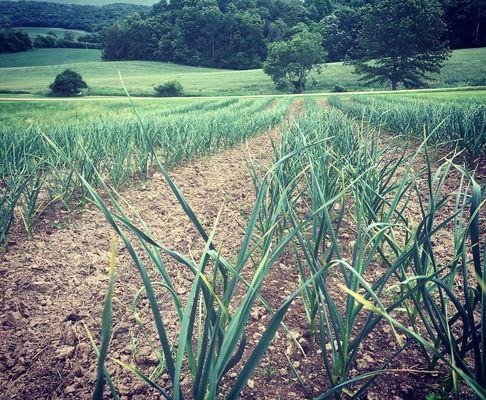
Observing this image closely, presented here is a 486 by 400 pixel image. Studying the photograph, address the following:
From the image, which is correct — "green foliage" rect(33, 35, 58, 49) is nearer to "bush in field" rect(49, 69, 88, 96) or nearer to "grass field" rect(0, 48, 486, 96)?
"grass field" rect(0, 48, 486, 96)

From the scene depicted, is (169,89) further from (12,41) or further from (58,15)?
(58,15)

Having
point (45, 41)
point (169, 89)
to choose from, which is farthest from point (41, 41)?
point (169, 89)

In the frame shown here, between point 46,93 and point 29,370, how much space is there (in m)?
25.2

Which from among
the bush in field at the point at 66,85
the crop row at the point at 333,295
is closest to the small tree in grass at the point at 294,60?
the bush in field at the point at 66,85

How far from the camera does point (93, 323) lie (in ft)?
4.03

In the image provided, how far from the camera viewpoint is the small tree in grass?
29173 millimetres

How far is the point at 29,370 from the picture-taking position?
1.00m

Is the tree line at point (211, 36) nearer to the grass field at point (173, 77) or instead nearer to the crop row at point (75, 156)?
the grass field at point (173, 77)

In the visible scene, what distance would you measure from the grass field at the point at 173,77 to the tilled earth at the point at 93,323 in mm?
23675

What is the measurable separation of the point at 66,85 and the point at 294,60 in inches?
798

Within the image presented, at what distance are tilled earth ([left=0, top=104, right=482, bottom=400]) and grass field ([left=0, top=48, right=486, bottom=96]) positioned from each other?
23.7 m

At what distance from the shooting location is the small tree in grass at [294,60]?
29173 millimetres

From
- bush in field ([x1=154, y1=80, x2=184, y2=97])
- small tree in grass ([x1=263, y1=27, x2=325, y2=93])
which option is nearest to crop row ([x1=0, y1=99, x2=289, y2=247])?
bush in field ([x1=154, y1=80, x2=184, y2=97])

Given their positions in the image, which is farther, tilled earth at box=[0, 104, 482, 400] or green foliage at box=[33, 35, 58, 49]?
green foliage at box=[33, 35, 58, 49]
